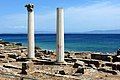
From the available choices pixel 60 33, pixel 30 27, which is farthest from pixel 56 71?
pixel 30 27

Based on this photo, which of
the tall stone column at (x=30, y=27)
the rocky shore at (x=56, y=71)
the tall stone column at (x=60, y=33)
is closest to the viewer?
the rocky shore at (x=56, y=71)

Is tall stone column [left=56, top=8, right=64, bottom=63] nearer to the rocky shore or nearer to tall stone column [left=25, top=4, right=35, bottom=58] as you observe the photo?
the rocky shore

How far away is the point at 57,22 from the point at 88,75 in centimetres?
518

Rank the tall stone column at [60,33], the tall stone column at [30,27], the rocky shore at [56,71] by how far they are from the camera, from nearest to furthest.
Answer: the rocky shore at [56,71]
the tall stone column at [60,33]
the tall stone column at [30,27]

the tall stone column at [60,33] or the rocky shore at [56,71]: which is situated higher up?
the tall stone column at [60,33]

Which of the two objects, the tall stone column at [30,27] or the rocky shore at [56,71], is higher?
the tall stone column at [30,27]

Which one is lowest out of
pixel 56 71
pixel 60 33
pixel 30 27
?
pixel 56 71

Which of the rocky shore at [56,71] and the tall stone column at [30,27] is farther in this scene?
the tall stone column at [30,27]

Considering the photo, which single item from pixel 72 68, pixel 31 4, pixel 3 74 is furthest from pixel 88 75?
pixel 31 4

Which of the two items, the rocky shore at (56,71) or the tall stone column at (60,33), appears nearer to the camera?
the rocky shore at (56,71)

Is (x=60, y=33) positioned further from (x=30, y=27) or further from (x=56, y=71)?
(x=56, y=71)

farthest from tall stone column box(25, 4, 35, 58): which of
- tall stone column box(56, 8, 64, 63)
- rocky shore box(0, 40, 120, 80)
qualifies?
tall stone column box(56, 8, 64, 63)

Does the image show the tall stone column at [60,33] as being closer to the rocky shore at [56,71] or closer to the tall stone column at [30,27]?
the rocky shore at [56,71]

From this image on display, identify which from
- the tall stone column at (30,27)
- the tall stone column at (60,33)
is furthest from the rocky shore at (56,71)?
the tall stone column at (30,27)
